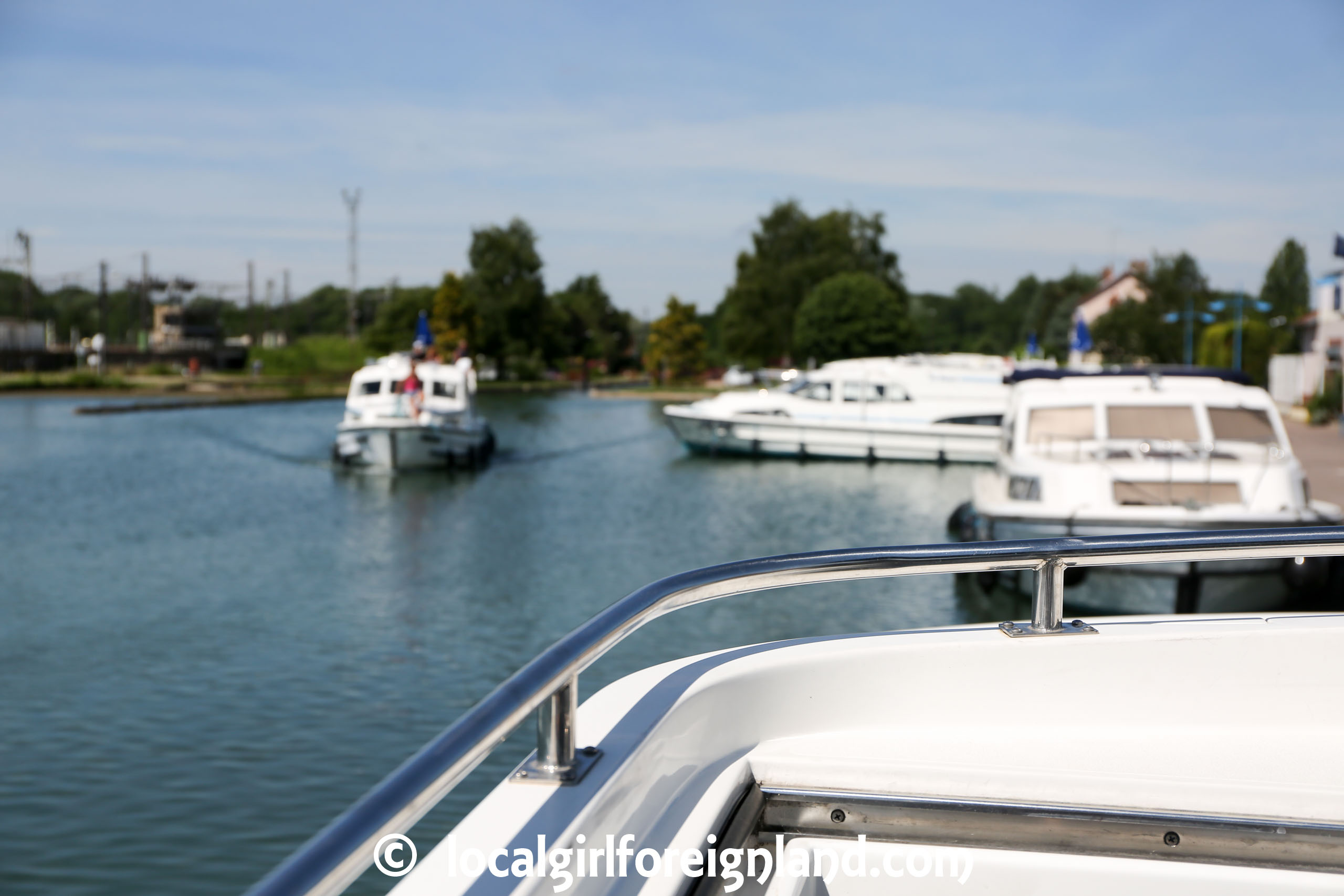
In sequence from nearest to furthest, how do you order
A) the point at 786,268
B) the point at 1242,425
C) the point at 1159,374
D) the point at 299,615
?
1. the point at 1242,425
2. the point at 299,615
3. the point at 1159,374
4. the point at 786,268

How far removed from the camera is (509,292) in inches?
3386

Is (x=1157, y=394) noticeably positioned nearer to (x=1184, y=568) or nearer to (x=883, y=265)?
(x=1184, y=568)

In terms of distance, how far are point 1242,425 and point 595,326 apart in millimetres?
102129

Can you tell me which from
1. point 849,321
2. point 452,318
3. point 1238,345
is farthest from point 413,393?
point 452,318

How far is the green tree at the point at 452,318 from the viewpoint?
263ft

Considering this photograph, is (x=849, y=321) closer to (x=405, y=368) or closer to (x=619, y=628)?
(x=405, y=368)

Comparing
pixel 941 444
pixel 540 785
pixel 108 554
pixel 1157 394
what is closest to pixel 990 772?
pixel 540 785

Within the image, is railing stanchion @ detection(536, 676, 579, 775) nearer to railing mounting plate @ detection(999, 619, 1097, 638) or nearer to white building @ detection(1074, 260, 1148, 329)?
railing mounting plate @ detection(999, 619, 1097, 638)

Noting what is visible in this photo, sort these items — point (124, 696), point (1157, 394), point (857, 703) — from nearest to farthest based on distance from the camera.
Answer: point (857, 703)
point (124, 696)
point (1157, 394)

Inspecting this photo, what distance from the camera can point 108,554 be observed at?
621 inches

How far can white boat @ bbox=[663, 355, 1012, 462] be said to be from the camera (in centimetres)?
2941

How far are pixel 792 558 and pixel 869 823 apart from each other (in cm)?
59

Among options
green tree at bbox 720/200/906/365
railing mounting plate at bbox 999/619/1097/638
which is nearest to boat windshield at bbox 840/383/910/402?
railing mounting plate at bbox 999/619/1097/638

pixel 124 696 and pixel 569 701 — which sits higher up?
pixel 569 701
